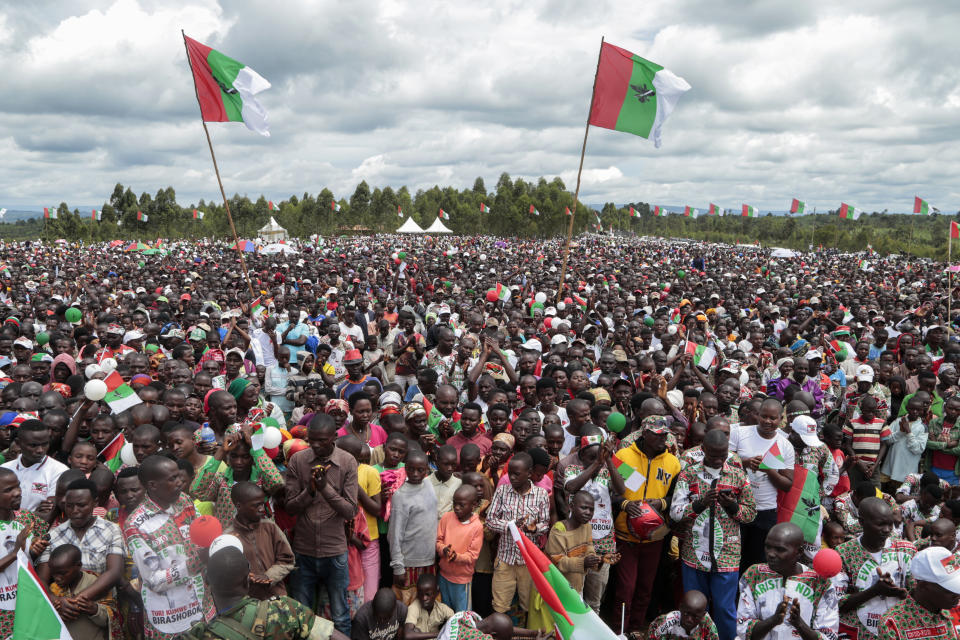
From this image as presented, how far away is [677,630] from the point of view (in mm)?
3574

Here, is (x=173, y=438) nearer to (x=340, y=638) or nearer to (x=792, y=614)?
(x=340, y=638)

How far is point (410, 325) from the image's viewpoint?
973 cm

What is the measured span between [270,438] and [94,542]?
3.85 ft

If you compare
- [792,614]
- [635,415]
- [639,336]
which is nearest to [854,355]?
[639,336]

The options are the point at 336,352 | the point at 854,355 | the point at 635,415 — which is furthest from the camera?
the point at 854,355

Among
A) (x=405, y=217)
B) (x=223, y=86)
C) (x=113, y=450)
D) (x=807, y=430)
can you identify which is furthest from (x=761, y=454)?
(x=405, y=217)

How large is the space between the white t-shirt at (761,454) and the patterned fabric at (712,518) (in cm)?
39

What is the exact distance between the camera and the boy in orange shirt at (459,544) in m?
4.08

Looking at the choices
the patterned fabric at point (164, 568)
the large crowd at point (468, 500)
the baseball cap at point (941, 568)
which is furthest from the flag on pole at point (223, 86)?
the baseball cap at point (941, 568)

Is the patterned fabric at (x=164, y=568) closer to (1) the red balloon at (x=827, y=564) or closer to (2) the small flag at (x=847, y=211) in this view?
(1) the red balloon at (x=827, y=564)

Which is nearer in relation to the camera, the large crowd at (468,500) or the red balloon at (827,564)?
the red balloon at (827,564)

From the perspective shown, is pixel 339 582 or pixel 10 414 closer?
pixel 339 582

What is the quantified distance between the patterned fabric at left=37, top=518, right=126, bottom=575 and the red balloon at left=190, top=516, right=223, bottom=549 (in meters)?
0.55

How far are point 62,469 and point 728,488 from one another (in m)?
4.60
